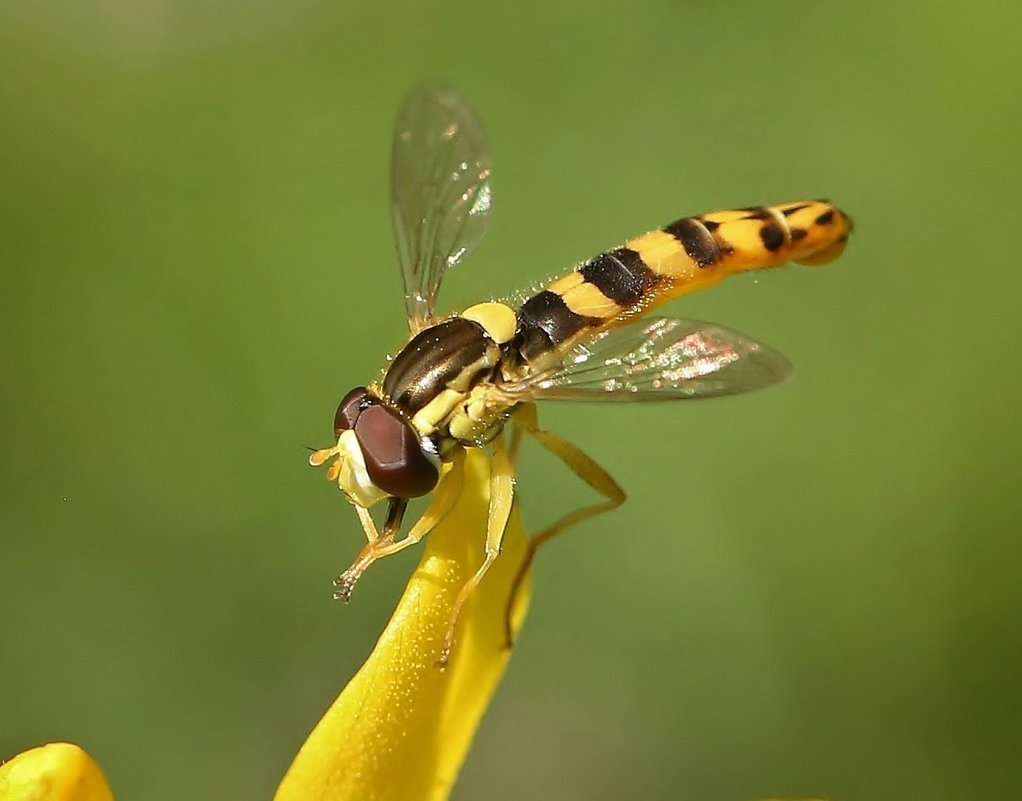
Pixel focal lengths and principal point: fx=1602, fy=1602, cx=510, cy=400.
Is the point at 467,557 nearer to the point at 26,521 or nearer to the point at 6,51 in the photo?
the point at 26,521

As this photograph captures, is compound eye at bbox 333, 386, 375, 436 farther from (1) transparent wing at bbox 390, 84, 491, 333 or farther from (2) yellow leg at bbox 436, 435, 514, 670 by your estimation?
(1) transparent wing at bbox 390, 84, 491, 333

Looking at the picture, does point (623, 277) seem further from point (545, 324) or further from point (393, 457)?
point (393, 457)

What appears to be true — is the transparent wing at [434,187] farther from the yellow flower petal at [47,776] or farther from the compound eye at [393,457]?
the yellow flower petal at [47,776]

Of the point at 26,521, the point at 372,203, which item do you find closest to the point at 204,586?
the point at 26,521

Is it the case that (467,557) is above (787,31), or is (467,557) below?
below

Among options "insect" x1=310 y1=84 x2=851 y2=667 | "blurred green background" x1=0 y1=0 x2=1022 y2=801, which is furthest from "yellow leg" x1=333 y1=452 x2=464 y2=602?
"blurred green background" x1=0 y1=0 x2=1022 y2=801

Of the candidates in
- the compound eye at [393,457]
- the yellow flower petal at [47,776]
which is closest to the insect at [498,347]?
the compound eye at [393,457]

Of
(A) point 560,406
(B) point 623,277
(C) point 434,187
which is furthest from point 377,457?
(A) point 560,406
